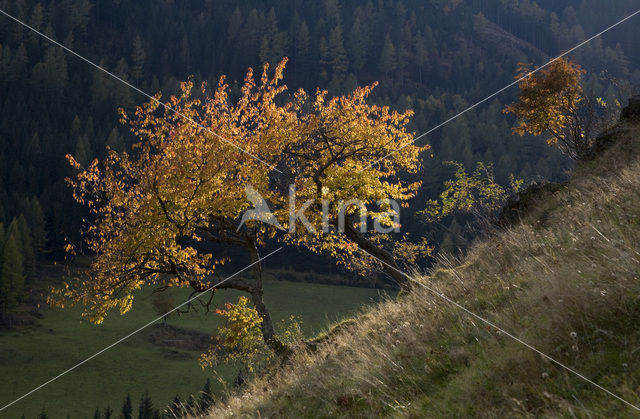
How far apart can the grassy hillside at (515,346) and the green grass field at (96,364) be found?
39.5 meters

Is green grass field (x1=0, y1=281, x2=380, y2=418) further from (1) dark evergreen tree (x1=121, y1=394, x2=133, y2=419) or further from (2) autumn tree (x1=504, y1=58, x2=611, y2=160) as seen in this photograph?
(2) autumn tree (x1=504, y1=58, x2=611, y2=160)

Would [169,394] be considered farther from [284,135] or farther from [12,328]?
[284,135]

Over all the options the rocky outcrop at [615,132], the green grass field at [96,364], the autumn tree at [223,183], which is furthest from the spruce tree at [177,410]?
the rocky outcrop at [615,132]

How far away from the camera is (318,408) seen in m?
7.13

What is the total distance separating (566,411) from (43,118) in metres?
170

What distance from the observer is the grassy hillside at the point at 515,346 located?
430 cm

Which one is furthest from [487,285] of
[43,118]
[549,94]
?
[43,118]

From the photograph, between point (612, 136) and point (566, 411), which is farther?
point (612, 136)

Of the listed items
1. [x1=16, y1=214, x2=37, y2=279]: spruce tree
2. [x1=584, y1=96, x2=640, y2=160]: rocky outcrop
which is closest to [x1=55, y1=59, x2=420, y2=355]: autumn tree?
[x1=584, y1=96, x2=640, y2=160]: rocky outcrop

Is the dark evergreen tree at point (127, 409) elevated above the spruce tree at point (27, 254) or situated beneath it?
situated beneath

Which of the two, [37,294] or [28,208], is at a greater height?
[28,208]

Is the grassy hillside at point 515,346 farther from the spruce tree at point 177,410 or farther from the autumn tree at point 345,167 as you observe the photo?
the autumn tree at point 345,167

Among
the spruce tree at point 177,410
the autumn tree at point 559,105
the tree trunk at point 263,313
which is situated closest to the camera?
the spruce tree at point 177,410

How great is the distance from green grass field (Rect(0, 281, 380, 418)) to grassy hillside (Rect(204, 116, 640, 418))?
39.5 metres
